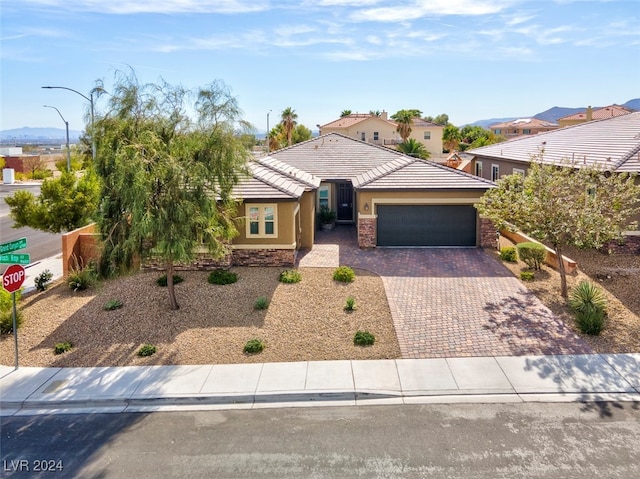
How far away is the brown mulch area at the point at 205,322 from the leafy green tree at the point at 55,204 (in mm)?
3224

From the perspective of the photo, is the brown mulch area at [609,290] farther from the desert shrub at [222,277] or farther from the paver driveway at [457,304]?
the desert shrub at [222,277]

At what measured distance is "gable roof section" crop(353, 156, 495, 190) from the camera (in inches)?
847

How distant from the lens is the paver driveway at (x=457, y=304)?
12734mm

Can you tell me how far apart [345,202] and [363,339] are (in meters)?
16.6

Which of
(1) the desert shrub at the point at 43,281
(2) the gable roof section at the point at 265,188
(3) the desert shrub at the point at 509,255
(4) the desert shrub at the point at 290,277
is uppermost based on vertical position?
(2) the gable roof section at the point at 265,188

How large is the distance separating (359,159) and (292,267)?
38.9 feet

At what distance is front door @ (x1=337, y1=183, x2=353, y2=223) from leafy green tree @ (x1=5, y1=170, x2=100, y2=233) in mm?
13579

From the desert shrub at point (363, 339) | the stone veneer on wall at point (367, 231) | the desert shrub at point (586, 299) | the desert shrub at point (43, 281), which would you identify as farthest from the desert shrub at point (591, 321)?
the desert shrub at point (43, 281)

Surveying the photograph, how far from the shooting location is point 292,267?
19.2 m

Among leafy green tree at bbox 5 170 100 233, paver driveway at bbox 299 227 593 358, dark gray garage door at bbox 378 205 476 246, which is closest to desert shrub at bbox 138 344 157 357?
paver driveway at bbox 299 227 593 358

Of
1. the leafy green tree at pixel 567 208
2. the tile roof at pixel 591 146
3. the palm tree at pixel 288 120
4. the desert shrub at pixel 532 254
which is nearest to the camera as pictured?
the leafy green tree at pixel 567 208

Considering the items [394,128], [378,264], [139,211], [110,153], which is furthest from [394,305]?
[394,128]

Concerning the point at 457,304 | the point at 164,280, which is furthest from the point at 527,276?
the point at 164,280

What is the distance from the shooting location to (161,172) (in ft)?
41.4
